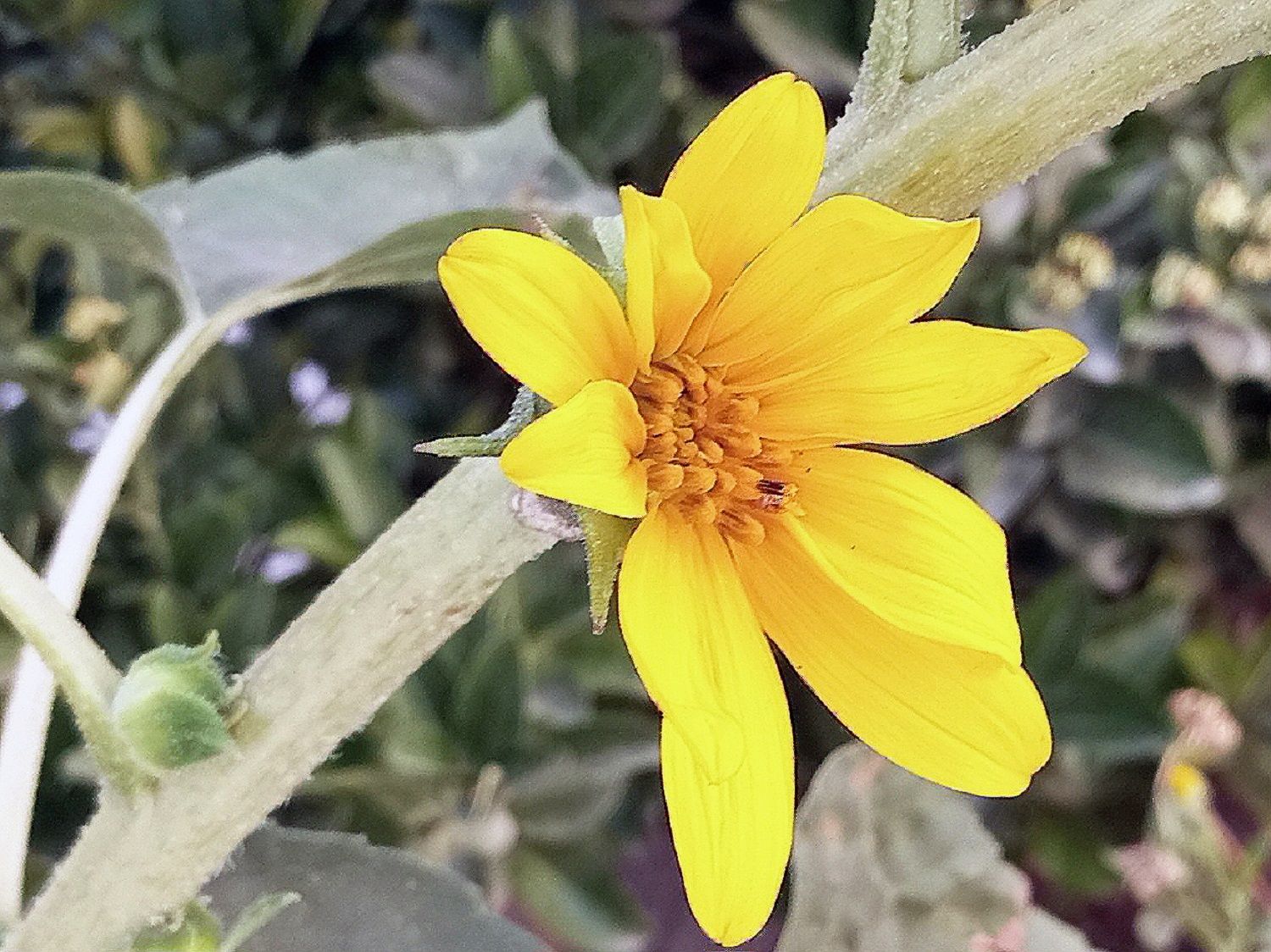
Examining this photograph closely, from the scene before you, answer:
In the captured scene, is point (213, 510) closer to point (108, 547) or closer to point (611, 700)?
point (108, 547)

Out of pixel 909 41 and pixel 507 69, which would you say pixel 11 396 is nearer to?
pixel 507 69

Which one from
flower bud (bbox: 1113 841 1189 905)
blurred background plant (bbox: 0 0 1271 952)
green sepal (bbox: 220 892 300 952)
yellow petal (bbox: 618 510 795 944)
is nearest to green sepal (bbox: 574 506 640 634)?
yellow petal (bbox: 618 510 795 944)

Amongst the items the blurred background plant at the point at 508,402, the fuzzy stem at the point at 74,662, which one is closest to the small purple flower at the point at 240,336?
the blurred background plant at the point at 508,402

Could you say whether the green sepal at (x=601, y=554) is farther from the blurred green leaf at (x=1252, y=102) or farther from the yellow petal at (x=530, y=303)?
the blurred green leaf at (x=1252, y=102)

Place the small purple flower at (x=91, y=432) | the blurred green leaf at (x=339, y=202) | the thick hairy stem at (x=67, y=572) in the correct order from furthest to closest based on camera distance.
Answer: the small purple flower at (x=91, y=432) < the blurred green leaf at (x=339, y=202) < the thick hairy stem at (x=67, y=572)

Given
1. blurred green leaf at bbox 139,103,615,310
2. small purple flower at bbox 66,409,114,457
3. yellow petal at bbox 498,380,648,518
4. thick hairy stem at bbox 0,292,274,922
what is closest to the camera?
yellow petal at bbox 498,380,648,518

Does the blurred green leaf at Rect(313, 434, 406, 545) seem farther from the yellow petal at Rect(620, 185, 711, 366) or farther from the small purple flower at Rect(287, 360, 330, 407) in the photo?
the yellow petal at Rect(620, 185, 711, 366)

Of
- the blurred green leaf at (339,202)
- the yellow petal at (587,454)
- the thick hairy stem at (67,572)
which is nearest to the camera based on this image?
the yellow petal at (587,454)

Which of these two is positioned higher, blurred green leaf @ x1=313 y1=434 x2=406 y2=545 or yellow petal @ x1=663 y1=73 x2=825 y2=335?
yellow petal @ x1=663 y1=73 x2=825 y2=335
